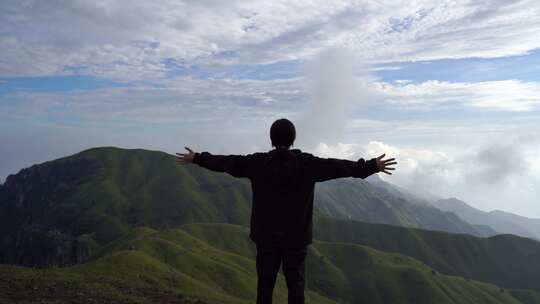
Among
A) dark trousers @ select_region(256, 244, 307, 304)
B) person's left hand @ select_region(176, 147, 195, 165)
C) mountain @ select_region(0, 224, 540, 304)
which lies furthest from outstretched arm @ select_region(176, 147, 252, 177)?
mountain @ select_region(0, 224, 540, 304)

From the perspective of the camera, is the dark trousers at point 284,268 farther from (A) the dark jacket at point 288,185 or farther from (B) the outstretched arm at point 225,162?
(B) the outstretched arm at point 225,162

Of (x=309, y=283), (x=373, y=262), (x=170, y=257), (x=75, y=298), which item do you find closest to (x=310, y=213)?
(x=75, y=298)

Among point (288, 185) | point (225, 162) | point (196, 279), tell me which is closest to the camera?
point (288, 185)

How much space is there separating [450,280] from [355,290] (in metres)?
40.9

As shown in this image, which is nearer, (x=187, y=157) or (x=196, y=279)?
(x=187, y=157)

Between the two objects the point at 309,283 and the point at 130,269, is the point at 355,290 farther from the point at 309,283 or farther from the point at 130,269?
the point at 130,269

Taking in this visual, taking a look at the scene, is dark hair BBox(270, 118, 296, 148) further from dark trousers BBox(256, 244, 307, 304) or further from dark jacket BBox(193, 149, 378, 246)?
dark trousers BBox(256, 244, 307, 304)

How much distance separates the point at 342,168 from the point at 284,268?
87.3 inches

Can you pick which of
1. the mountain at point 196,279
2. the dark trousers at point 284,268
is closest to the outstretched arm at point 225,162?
the dark trousers at point 284,268

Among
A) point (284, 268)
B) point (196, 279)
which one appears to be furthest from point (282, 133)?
point (196, 279)

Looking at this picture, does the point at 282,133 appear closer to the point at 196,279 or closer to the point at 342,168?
the point at 342,168

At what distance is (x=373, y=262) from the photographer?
196250 mm

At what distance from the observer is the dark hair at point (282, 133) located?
29.1 feet

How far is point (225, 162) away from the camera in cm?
916
